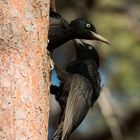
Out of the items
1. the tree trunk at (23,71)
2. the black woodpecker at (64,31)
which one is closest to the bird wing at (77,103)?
the black woodpecker at (64,31)

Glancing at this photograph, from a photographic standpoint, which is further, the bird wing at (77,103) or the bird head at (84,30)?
the bird head at (84,30)

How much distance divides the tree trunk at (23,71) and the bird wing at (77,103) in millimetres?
1192

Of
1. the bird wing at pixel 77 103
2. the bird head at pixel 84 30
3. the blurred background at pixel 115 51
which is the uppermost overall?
the bird head at pixel 84 30

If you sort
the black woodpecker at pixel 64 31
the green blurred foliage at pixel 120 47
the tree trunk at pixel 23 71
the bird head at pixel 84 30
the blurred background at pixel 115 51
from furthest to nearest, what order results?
the green blurred foliage at pixel 120 47 → the blurred background at pixel 115 51 → the bird head at pixel 84 30 → the black woodpecker at pixel 64 31 → the tree trunk at pixel 23 71

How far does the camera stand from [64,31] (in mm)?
5566

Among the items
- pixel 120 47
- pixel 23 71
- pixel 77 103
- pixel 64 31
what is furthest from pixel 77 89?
pixel 120 47

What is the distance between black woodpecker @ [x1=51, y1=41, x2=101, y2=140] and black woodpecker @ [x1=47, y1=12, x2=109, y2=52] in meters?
0.21

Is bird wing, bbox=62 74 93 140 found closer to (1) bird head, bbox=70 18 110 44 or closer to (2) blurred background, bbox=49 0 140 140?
(1) bird head, bbox=70 18 110 44

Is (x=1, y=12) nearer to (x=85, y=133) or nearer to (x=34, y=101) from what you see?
(x=34, y=101)

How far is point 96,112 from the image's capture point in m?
9.23

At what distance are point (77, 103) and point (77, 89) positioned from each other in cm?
23

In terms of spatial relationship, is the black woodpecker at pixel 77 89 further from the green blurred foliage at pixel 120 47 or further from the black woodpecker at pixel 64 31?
the green blurred foliage at pixel 120 47

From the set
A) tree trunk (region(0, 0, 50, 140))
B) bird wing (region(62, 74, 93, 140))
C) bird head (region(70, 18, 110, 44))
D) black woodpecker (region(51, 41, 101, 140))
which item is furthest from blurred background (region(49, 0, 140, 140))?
tree trunk (region(0, 0, 50, 140))

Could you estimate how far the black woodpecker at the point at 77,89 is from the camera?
17.1 ft
